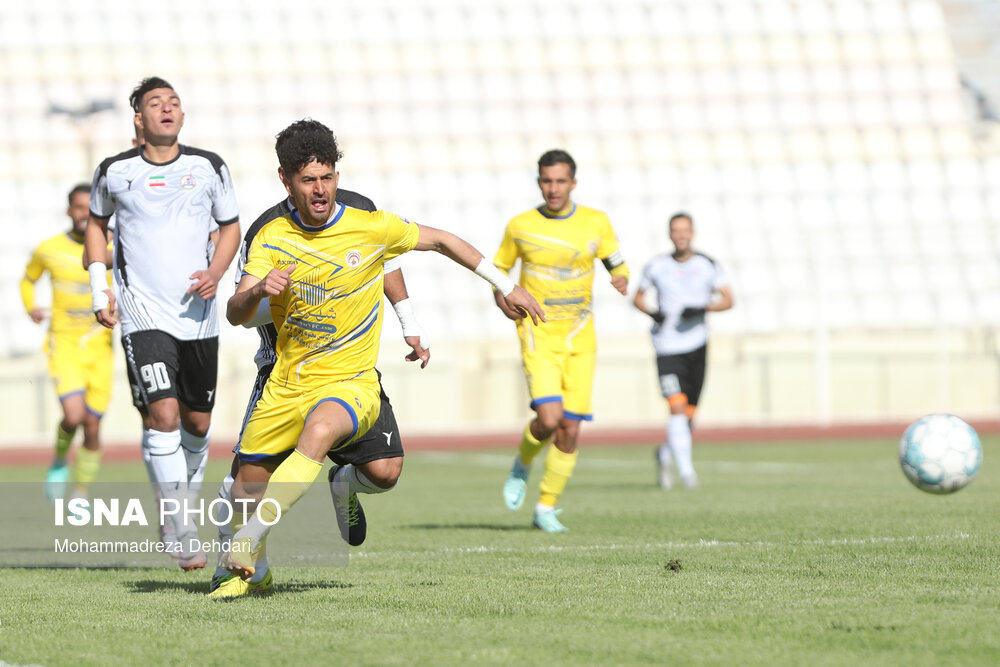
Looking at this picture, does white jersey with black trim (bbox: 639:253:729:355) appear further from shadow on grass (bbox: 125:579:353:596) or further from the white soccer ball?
shadow on grass (bbox: 125:579:353:596)

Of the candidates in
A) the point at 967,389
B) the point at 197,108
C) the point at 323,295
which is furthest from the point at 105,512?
the point at 197,108

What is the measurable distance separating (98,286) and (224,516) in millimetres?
1561

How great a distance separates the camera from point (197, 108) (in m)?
32.3

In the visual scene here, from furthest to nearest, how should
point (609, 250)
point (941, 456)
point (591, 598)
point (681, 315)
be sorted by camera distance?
point (681, 315) → point (609, 250) → point (941, 456) → point (591, 598)

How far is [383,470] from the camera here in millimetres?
5938

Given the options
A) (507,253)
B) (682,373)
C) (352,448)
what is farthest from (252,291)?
(682,373)

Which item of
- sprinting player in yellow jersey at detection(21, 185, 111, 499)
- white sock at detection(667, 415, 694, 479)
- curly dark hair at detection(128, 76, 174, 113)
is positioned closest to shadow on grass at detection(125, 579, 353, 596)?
curly dark hair at detection(128, 76, 174, 113)

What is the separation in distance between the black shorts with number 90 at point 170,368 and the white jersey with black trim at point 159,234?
52mm

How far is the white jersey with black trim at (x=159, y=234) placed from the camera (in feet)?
23.6

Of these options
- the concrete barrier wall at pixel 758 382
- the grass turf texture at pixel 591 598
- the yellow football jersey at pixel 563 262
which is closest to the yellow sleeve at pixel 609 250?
the yellow football jersey at pixel 563 262

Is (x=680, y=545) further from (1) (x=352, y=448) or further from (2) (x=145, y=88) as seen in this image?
(2) (x=145, y=88)

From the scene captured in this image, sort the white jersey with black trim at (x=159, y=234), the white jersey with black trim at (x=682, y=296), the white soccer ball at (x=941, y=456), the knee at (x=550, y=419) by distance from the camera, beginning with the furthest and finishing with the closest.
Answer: the white jersey with black trim at (x=682, y=296) < the knee at (x=550, y=419) < the white soccer ball at (x=941, y=456) < the white jersey with black trim at (x=159, y=234)

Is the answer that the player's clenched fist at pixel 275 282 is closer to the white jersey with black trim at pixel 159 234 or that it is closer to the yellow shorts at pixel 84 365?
the white jersey with black trim at pixel 159 234

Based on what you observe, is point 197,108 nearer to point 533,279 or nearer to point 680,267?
point 680,267
